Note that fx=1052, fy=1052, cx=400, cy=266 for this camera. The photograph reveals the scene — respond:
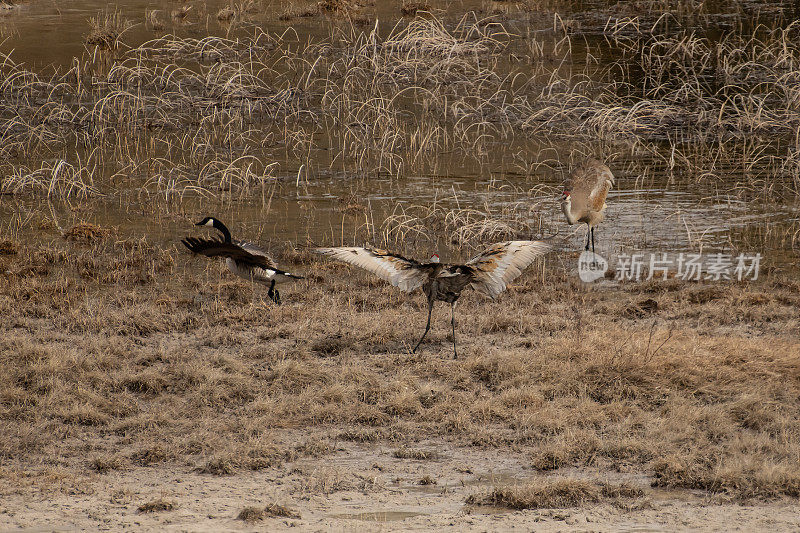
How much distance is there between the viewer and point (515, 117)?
53.4 feet

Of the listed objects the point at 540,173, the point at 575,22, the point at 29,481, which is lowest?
the point at 29,481

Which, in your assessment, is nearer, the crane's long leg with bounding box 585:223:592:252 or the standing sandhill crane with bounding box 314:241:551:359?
the standing sandhill crane with bounding box 314:241:551:359

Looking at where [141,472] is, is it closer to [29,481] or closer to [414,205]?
[29,481]

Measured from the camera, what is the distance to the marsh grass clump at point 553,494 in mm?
6066

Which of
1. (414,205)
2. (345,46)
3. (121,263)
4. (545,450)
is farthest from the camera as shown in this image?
(345,46)

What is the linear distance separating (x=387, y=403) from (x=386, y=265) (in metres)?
1.08

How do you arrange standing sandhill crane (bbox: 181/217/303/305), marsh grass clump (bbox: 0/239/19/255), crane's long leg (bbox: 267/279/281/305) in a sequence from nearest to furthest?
standing sandhill crane (bbox: 181/217/303/305) → crane's long leg (bbox: 267/279/281/305) → marsh grass clump (bbox: 0/239/19/255)

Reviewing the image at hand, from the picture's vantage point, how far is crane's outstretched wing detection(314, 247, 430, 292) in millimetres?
7871

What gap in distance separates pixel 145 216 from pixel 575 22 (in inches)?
472

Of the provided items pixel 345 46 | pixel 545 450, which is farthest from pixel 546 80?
pixel 545 450

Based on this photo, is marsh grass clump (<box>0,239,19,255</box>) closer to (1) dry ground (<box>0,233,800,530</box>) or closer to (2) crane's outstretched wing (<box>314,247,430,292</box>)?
(1) dry ground (<box>0,233,800,530</box>)

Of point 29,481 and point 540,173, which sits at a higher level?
point 540,173

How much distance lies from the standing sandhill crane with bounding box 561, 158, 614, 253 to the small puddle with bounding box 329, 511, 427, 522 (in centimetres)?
561

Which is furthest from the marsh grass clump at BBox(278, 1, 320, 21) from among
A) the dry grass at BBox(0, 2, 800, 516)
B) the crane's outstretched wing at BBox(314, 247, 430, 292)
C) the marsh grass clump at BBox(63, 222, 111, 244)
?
the crane's outstretched wing at BBox(314, 247, 430, 292)
